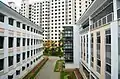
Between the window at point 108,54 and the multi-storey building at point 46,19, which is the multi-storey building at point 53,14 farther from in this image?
the window at point 108,54

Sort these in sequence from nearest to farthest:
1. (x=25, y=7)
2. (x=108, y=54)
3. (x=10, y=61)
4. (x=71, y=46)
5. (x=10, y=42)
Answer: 1. (x=108, y=54)
2. (x=10, y=61)
3. (x=10, y=42)
4. (x=71, y=46)
5. (x=25, y=7)

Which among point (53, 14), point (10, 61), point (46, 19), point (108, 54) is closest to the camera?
point (108, 54)

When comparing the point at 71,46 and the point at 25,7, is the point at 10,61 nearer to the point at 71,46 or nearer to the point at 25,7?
the point at 71,46

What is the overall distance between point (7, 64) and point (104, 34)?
1066 centimetres


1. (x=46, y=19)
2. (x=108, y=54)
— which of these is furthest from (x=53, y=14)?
(x=108, y=54)

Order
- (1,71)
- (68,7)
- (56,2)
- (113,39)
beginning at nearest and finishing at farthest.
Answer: (113,39) < (1,71) < (68,7) < (56,2)

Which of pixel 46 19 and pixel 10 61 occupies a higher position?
pixel 46 19

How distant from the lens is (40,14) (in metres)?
85.4

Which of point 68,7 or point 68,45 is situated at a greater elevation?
point 68,7

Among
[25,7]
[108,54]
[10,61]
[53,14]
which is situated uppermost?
[25,7]

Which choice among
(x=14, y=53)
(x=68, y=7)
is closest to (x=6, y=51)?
(x=14, y=53)

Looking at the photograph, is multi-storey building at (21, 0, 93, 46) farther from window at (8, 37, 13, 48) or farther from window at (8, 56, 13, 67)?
window at (8, 56, 13, 67)

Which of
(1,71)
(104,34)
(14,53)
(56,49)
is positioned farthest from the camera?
(56,49)

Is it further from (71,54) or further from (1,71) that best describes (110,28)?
(71,54)
